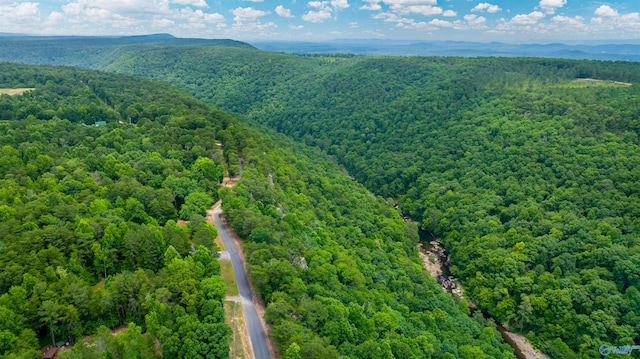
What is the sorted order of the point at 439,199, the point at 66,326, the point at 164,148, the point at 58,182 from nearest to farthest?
1. the point at 66,326
2. the point at 58,182
3. the point at 164,148
4. the point at 439,199

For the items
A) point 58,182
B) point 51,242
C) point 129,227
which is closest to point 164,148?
point 58,182

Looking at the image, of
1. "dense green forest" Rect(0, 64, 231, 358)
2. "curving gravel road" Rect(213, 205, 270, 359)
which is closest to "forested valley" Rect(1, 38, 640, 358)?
"curving gravel road" Rect(213, 205, 270, 359)

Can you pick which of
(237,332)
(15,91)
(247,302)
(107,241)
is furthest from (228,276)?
(15,91)

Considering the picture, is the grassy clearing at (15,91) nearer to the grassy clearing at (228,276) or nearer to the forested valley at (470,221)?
the forested valley at (470,221)

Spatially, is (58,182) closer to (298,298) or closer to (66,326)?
(66,326)

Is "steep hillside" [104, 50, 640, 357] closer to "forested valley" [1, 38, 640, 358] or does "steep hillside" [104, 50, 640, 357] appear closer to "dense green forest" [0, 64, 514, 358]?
"forested valley" [1, 38, 640, 358]

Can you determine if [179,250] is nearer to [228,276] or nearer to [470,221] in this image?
[228,276]
